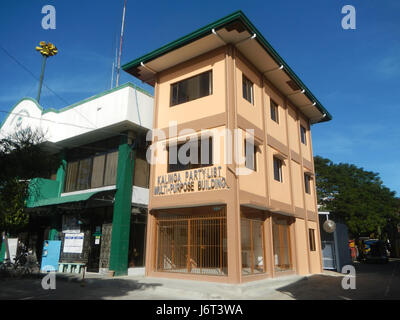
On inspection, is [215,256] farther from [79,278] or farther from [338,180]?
[338,180]

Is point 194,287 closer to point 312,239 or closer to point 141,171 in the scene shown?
point 141,171

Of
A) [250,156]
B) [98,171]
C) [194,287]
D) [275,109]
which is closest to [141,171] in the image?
[98,171]

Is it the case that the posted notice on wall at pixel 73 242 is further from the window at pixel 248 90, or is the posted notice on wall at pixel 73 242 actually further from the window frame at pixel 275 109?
the window frame at pixel 275 109

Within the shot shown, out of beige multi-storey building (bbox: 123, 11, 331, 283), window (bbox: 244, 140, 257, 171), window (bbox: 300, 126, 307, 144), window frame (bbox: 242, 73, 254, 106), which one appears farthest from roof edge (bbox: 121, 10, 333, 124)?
window (bbox: 244, 140, 257, 171)

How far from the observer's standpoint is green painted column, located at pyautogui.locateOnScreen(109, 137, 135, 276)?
14.6 m

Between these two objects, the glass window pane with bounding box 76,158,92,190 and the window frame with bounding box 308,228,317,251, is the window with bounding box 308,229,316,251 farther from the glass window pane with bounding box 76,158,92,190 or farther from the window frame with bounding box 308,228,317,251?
the glass window pane with bounding box 76,158,92,190

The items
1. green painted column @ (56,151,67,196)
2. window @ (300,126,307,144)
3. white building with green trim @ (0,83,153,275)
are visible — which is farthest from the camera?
window @ (300,126,307,144)

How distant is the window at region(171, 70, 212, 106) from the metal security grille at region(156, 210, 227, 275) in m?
5.32

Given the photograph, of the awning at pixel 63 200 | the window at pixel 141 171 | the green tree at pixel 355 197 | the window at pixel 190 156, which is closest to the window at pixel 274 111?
the window at pixel 190 156

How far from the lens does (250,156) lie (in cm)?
1356

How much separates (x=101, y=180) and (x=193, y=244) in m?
7.19

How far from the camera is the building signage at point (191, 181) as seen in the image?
12086mm
